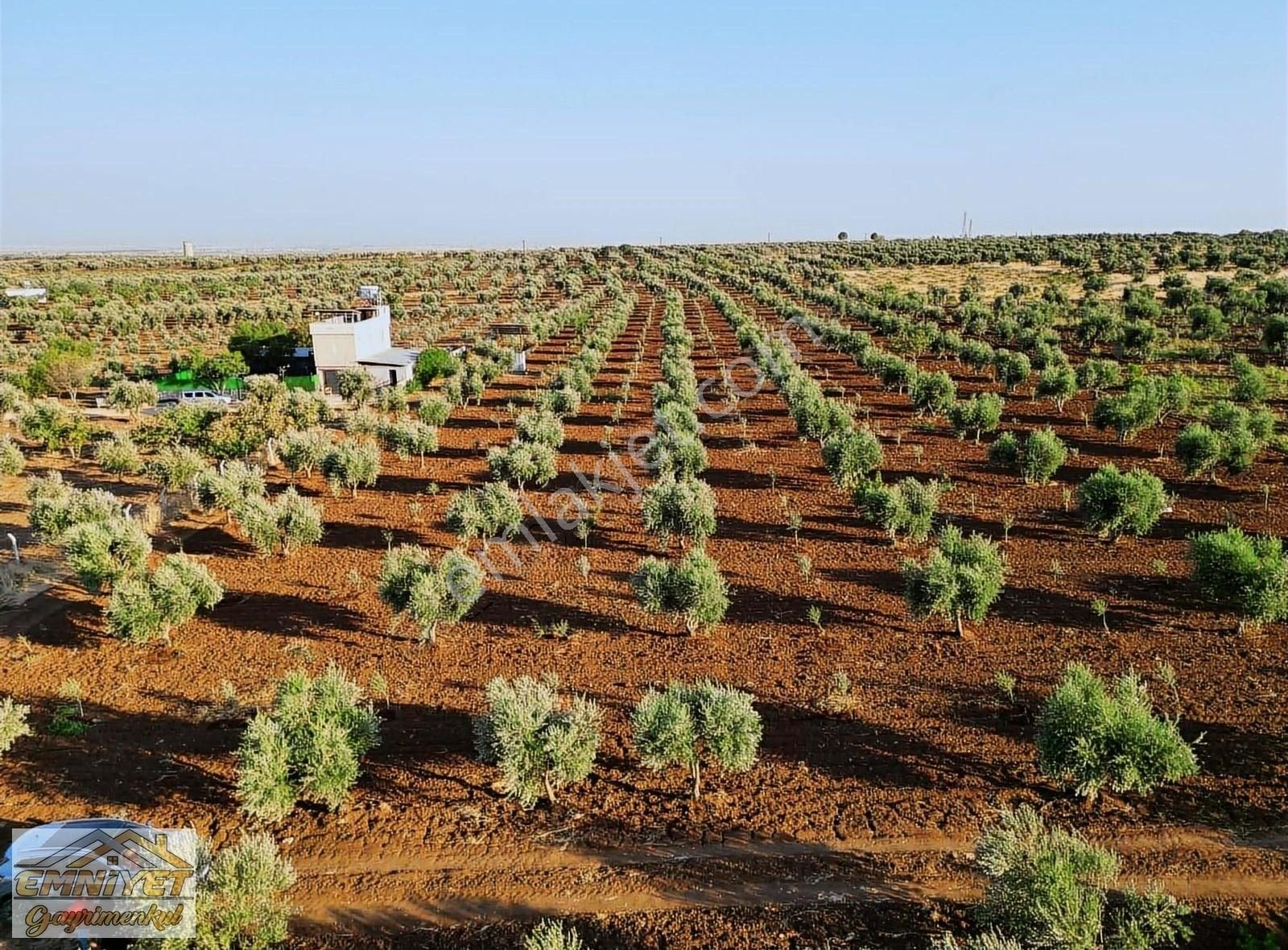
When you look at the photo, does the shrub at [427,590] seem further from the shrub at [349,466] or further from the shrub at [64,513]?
the shrub at [349,466]

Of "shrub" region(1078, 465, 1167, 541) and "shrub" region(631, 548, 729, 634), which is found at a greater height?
"shrub" region(1078, 465, 1167, 541)

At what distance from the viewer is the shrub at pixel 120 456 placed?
28.6m

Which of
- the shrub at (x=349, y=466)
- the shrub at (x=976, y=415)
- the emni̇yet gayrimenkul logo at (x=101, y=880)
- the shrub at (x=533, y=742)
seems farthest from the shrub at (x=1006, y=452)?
the emni̇yet gayrimenkul logo at (x=101, y=880)

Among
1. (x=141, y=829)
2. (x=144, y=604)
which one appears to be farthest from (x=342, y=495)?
(x=141, y=829)

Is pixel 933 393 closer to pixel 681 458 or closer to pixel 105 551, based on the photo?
pixel 681 458

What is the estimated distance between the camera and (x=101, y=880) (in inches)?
401

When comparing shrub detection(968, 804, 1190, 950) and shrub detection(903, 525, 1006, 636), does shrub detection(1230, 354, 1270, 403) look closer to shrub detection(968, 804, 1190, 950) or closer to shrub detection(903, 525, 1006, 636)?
shrub detection(903, 525, 1006, 636)

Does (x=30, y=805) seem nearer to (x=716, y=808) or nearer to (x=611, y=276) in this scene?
(x=716, y=808)

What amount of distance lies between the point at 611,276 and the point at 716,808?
108 m

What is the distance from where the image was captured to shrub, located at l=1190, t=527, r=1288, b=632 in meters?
16.1

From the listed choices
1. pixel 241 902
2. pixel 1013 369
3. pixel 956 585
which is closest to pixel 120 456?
pixel 241 902

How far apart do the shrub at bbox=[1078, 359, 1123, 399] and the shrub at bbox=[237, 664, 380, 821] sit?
40.4 meters

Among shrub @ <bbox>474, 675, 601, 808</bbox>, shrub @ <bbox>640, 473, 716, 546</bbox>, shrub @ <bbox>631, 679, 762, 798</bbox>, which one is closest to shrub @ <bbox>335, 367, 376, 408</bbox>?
shrub @ <bbox>640, 473, 716, 546</bbox>

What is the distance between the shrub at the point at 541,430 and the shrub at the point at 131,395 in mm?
23567
